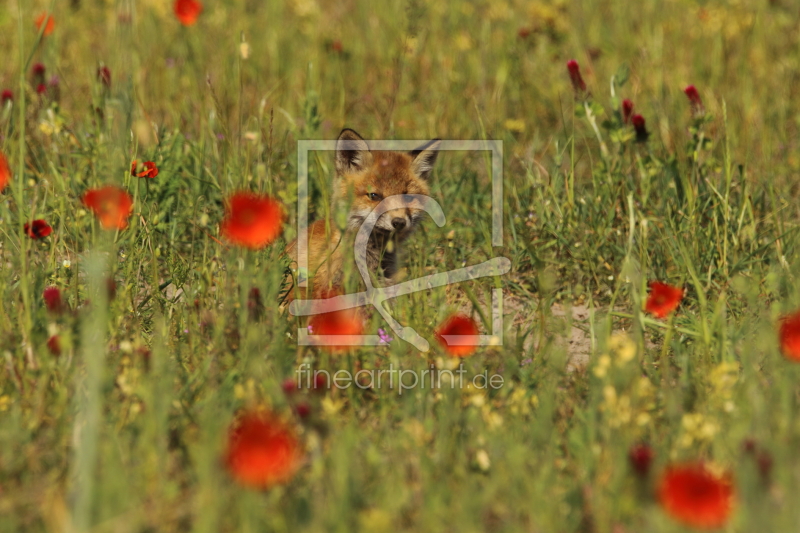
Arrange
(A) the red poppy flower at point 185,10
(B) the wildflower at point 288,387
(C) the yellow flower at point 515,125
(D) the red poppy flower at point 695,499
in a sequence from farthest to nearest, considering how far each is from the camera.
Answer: (C) the yellow flower at point 515,125 < (A) the red poppy flower at point 185,10 < (B) the wildflower at point 288,387 < (D) the red poppy flower at point 695,499

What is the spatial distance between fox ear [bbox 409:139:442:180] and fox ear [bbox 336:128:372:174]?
0.91 feet

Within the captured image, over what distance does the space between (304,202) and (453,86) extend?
1.95 meters

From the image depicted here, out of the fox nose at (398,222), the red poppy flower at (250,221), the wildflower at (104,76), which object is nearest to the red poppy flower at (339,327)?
the red poppy flower at (250,221)

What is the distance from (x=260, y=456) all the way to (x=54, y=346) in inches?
43.2

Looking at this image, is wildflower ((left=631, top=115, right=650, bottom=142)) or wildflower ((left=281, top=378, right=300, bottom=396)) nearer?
wildflower ((left=281, top=378, right=300, bottom=396))

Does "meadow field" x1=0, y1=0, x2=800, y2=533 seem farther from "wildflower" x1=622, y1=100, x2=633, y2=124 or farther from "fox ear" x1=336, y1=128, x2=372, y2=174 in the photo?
"fox ear" x1=336, y1=128, x2=372, y2=174

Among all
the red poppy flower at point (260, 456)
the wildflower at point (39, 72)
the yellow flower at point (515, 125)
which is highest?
the wildflower at point (39, 72)

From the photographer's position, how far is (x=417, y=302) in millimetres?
3541

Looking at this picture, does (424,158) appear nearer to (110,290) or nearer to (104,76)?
(104,76)

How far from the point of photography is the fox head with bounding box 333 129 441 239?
15.5 ft

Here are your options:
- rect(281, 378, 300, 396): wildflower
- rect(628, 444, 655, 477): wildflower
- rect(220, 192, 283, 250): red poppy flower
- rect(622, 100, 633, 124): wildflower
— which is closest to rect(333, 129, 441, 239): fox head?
rect(622, 100, 633, 124): wildflower

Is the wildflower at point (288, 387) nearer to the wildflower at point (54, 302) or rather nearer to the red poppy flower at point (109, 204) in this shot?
the wildflower at point (54, 302)

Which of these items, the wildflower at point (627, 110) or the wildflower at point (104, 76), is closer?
the wildflower at point (627, 110)

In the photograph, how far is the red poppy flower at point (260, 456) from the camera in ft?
6.59
